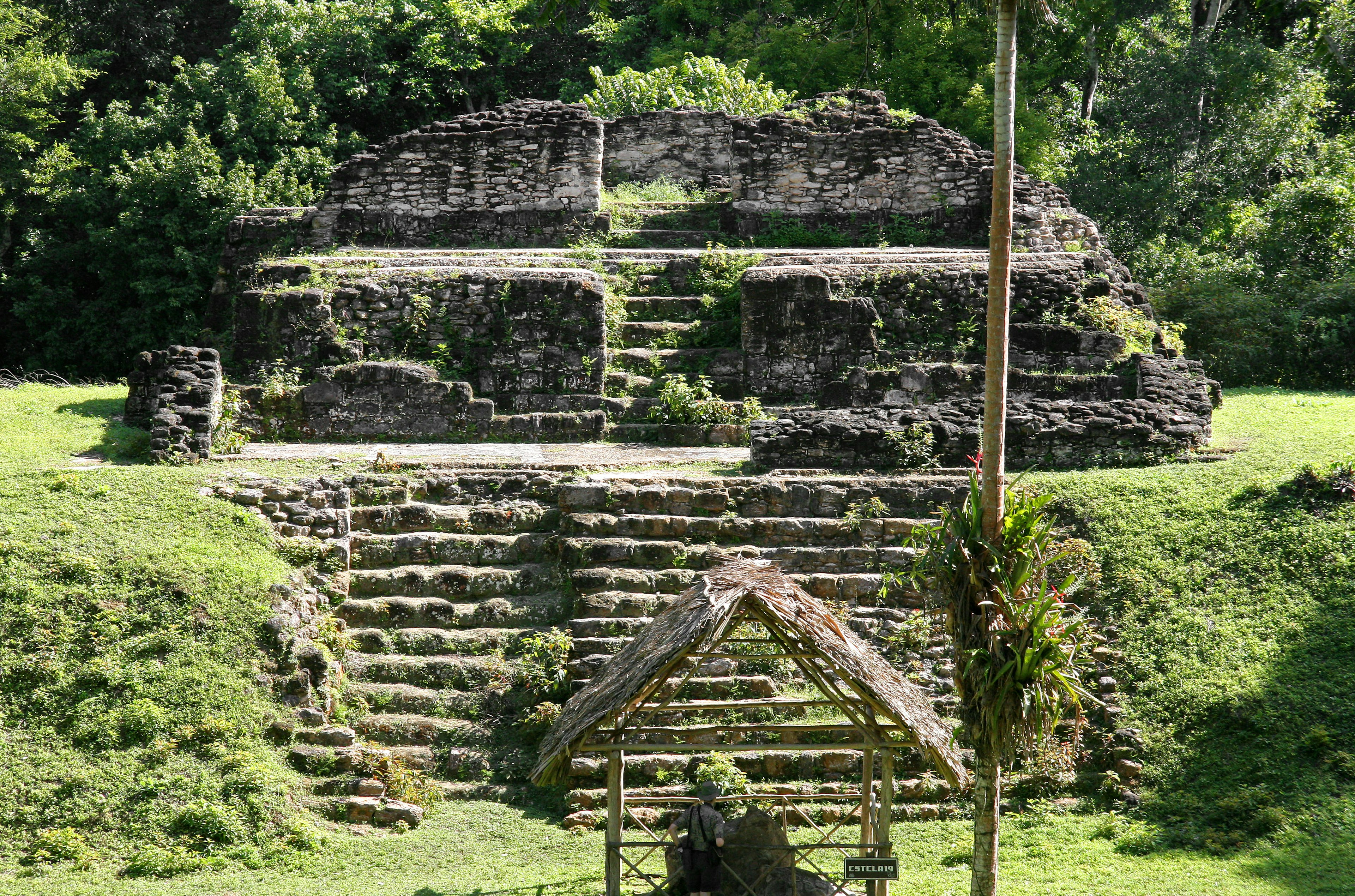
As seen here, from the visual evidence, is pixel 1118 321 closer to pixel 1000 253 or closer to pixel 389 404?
pixel 1000 253

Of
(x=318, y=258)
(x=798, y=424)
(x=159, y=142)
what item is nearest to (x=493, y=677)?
(x=798, y=424)

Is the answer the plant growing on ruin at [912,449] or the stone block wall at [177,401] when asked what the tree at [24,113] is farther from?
the plant growing on ruin at [912,449]

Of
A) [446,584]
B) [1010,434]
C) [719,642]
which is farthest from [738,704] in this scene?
[1010,434]

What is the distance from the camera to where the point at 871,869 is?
212 inches

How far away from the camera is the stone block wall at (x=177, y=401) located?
32.0 feet

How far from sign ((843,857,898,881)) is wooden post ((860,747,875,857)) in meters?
0.43

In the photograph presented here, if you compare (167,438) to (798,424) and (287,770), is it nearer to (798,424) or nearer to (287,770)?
(287,770)

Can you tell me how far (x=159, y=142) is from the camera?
56.5ft

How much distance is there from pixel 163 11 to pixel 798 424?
55.0ft

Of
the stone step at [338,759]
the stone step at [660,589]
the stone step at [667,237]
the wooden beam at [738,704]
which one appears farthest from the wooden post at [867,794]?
the stone step at [667,237]

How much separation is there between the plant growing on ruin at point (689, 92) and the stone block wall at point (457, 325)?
22.2ft

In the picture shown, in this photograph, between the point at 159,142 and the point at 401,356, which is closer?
the point at 401,356

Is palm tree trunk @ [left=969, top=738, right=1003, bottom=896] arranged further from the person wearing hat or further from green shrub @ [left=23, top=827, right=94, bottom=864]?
green shrub @ [left=23, top=827, right=94, bottom=864]

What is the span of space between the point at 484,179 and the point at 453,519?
22.8 ft
